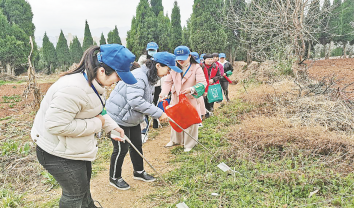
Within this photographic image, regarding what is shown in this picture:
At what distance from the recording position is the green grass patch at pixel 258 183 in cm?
246

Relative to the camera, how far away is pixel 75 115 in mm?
1755

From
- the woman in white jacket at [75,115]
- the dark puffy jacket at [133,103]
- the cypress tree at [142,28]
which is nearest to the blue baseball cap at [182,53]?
the dark puffy jacket at [133,103]

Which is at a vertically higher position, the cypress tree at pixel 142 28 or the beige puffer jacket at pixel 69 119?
the cypress tree at pixel 142 28

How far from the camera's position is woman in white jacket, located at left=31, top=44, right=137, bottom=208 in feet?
5.46

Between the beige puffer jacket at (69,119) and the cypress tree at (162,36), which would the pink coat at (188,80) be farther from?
the cypress tree at (162,36)

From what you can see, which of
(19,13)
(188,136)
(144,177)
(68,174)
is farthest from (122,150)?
(19,13)

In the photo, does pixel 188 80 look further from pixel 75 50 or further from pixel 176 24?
pixel 75 50

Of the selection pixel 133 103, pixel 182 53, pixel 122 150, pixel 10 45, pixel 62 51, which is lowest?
pixel 122 150

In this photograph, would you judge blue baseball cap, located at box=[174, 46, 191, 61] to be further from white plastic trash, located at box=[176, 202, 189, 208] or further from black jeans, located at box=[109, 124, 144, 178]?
white plastic trash, located at box=[176, 202, 189, 208]

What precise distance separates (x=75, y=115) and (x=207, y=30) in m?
16.9

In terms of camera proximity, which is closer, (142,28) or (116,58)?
(116,58)

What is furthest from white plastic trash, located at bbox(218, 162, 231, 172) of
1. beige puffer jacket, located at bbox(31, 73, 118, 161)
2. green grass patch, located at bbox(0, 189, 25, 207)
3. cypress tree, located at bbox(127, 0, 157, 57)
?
cypress tree, located at bbox(127, 0, 157, 57)

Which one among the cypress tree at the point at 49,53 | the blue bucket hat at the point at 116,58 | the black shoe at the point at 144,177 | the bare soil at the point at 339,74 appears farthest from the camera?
the cypress tree at the point at 49,53

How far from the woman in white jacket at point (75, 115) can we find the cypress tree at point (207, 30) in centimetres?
1635
